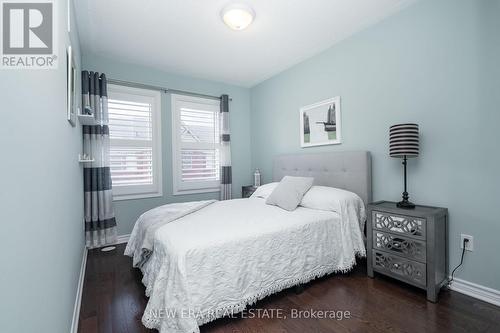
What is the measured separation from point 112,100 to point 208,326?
309 cm

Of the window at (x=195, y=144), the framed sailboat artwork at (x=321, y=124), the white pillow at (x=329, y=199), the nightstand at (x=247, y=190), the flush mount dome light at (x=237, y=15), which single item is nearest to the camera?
the flush mount dome light at (x=237, y=15)

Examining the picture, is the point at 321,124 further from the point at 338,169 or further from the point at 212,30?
the point at 212,30

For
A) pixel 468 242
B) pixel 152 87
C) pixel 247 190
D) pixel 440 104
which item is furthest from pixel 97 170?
pixel 468 242

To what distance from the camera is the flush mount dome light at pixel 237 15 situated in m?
2.10

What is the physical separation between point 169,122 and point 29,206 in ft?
10.00

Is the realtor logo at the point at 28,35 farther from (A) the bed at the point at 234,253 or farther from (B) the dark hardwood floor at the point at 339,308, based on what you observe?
(B) the dark hardwood floor at the point at 339,308

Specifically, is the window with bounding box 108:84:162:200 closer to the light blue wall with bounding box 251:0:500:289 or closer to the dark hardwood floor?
the dark hardwood floor

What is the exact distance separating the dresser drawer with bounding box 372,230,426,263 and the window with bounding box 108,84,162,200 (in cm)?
297

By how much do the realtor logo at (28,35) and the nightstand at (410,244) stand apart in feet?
8.07

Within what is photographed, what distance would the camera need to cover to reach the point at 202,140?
13.1ft

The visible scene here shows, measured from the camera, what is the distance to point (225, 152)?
4.09 m

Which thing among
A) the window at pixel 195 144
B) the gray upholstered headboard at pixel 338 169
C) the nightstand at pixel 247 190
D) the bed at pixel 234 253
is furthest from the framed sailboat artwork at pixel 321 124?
the window at pixel 195 144

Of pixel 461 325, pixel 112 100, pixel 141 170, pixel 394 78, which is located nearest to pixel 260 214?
pixel 461 325

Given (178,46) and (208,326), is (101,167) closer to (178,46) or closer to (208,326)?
(178,46)
